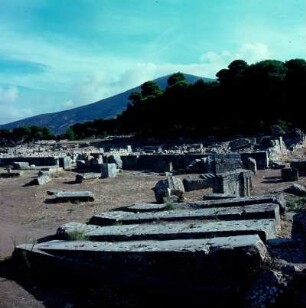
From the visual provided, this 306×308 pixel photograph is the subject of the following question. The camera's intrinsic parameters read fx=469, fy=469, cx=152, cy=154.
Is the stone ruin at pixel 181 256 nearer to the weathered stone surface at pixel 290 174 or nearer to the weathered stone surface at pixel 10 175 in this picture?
the weathered stone surface at pixel 290 174

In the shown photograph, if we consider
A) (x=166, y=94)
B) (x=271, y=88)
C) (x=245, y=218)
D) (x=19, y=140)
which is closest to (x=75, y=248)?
(x=245, y=218)

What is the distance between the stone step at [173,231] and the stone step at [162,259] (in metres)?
0.47

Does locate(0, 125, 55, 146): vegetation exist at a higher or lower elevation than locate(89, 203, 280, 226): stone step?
higher

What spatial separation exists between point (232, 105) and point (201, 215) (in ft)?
150

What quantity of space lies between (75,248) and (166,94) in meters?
55.2

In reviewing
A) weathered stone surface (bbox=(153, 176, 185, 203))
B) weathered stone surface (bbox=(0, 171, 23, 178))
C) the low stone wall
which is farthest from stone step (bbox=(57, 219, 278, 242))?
the low stone wall

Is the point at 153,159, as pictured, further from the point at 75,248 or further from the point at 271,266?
the point at 271,266

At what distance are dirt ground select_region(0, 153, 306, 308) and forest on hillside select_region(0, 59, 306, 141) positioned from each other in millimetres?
29331

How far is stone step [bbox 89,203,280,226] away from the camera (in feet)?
30.0

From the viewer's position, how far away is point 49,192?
1809cm

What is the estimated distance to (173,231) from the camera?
8.22 m

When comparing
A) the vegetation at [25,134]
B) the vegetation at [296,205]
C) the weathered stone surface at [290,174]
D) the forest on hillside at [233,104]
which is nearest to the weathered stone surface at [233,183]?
the weathered stone surface at [290,174]

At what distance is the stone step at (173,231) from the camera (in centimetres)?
762

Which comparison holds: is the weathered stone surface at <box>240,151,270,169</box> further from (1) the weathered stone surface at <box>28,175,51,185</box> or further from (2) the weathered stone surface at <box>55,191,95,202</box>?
(2) the weathered stone surface at <box>55,191,95,202</box>
